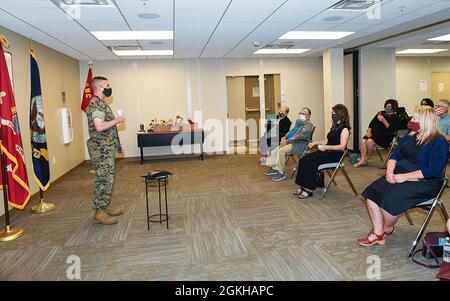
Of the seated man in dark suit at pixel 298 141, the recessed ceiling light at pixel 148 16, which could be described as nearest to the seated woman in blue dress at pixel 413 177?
the seated man in dark suit at pixel 298 141

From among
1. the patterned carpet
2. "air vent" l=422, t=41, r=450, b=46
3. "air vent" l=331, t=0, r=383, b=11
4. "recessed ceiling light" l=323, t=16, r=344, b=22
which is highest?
"air vent" l=422, t=41, r=450, b=46

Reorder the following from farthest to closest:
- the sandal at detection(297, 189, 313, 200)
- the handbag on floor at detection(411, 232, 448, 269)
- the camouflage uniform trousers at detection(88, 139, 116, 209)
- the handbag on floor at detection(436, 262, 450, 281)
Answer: the sandal at detection(297, 189, 313, 200), the camouflage uniform trousers at detection(88, 139, 116, 209), the handbag on floor at detection(411, 232, 448, 269), the handbag on floor at detection(436, 262, 450, 281)

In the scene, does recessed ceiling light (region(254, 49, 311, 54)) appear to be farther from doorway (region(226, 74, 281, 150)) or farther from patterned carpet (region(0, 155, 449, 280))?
patterned carpet (region(0, 155, 449, 280))

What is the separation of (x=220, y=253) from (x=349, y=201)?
235 centimetres

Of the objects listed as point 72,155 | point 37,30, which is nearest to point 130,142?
point 72,155

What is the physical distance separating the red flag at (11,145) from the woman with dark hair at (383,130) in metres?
5.98

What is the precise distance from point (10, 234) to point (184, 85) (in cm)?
659

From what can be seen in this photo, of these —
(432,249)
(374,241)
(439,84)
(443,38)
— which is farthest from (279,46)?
(439,84)

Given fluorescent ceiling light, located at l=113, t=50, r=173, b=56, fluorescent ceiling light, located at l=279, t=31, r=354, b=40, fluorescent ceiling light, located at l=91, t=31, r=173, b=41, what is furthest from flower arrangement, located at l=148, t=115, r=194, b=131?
fluorescent ceiling light, located at l=279, t=31, r=354, b=40

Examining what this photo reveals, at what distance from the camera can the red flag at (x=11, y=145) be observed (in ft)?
13.3

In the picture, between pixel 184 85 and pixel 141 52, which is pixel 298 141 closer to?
pixel 141 52

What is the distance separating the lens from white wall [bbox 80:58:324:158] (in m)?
9.60

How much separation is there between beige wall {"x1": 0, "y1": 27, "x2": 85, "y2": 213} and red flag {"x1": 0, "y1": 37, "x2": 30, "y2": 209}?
0.69 meters

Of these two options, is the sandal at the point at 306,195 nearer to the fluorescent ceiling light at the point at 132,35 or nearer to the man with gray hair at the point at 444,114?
the man with gray hair at the point at 444,114
